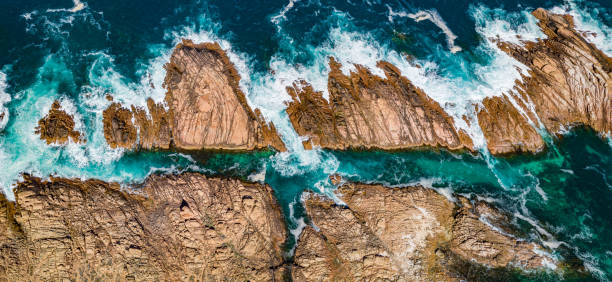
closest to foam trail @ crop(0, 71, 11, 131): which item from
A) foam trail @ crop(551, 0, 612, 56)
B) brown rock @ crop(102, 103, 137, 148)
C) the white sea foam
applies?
brown rock @ crop(102, 103, 137, 148)

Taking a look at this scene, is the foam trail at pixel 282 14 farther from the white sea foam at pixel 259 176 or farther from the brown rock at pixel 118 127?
the brown rock at pixel 118 127

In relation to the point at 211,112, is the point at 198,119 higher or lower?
lower

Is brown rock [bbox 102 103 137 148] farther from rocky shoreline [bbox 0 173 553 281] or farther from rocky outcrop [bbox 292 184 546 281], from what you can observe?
rocky outcrop [bbox 292 184 546 281]

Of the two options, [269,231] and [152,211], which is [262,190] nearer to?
[269,231]

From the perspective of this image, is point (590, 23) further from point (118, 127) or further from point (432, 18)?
point (118, 127)

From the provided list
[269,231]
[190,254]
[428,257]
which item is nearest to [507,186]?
[428,257]

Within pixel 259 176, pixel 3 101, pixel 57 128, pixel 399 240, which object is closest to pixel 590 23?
pixel 399 240

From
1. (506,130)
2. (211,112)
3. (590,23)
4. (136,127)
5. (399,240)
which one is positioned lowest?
(399,240)
